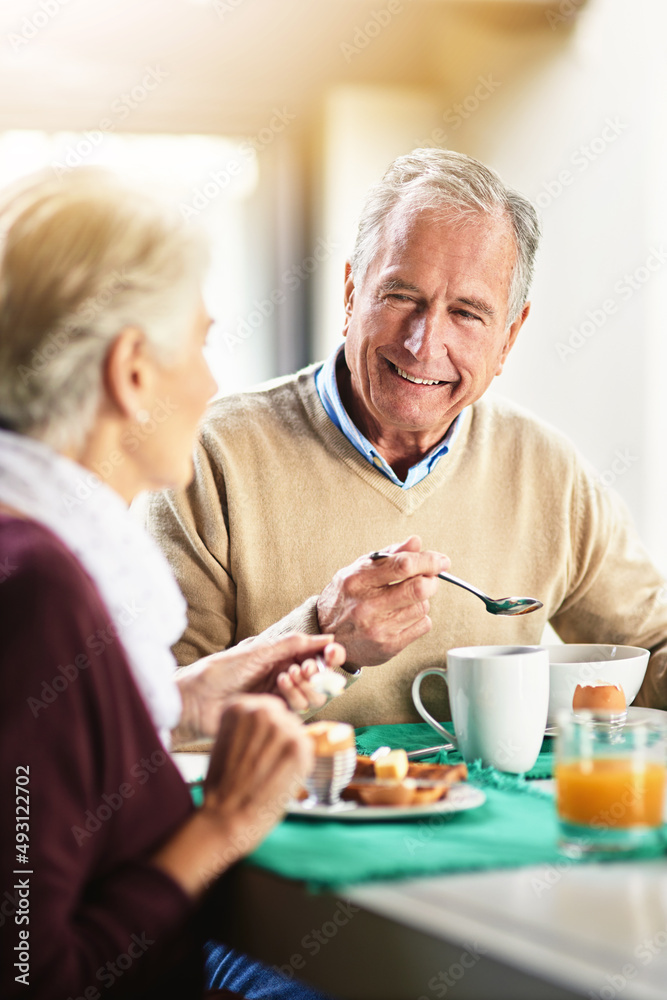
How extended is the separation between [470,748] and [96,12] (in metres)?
3.28

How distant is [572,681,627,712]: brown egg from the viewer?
1.23m

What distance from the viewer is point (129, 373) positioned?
35.2 inches

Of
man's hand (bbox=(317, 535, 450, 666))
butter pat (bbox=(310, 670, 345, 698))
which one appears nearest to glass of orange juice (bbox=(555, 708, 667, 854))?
butter pat (bbox=(310, 670, 345, 698))

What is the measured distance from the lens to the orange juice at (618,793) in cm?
85

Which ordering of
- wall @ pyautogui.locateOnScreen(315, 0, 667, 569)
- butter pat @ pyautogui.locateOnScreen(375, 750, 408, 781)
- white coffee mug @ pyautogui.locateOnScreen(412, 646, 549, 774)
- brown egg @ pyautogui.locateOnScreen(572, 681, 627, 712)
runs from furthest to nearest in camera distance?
1. wall @ pyautogui.locateOnScreen(315, 0, 667, 569)
2. brown egg @ pyautogui.locateOnScreen(572, 681, 627, 712)
3. white coffee mug @ pyautogui.locateOnScreen(412, 646, 549, 774)
4. butter pat @ pyautogui.locateOnScreen(375, 750, 408, 781)

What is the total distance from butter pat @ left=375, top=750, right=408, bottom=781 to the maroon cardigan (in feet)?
0.76

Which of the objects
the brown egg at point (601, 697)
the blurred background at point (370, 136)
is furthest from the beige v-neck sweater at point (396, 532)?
the blurred background at point (370, 136)

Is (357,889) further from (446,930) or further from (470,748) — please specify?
(470,748)

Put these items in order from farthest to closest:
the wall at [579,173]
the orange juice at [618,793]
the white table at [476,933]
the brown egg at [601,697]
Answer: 1. the wall at [579,173]
2. the brown egg at [601,697]
3. the orange juice at [618,793]
4. the white table at [476,933]

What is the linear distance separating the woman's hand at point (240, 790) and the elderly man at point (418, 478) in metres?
0.69

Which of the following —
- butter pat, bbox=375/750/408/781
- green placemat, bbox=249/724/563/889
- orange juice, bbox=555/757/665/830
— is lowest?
green placemat, bbox=249/724/563/889

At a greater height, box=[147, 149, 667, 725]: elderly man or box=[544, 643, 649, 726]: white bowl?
box=[147, 149, 667, 725]: elderly man

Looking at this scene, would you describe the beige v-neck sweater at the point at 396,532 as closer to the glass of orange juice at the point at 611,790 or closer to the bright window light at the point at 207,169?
the glass of orange juice at the point at 611,790

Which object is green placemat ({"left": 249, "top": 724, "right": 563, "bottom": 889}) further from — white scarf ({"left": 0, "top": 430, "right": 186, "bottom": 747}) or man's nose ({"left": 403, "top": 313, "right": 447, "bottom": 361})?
man's nose ({"left": 403, "top": 313, "right": 447, "bottom": 361})
